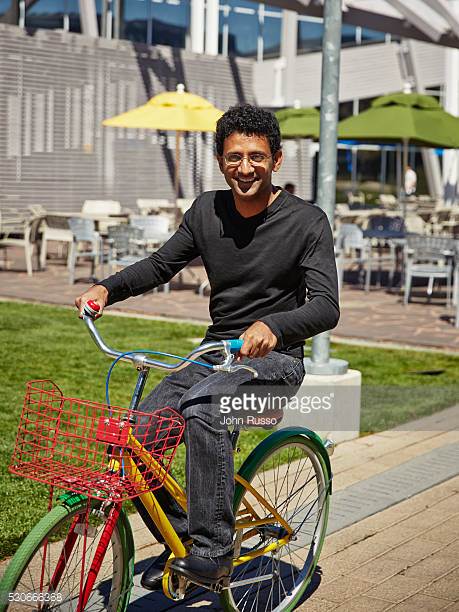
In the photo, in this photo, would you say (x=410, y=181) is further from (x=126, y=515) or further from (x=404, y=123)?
(x=126, y=515)

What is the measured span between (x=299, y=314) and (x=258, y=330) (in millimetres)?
209

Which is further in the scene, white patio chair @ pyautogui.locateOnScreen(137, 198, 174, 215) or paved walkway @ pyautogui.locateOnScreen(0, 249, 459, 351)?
white patio chair @ pyautogui.locateOnScreen(137, 198, 174, 215)

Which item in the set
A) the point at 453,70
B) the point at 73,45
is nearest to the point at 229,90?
the point at 73,45

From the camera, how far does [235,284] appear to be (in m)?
3.55

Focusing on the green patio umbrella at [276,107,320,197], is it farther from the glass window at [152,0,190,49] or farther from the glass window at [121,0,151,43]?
the glass window at [152,0,190,49]

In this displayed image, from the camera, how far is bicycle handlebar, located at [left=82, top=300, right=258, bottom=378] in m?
3.06

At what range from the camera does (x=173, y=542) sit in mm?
3299

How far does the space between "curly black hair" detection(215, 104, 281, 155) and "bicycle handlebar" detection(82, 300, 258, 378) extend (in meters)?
0.72

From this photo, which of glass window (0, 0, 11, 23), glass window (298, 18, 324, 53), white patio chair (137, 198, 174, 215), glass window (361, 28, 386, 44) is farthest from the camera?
glass window (361, 28, 386, 44)

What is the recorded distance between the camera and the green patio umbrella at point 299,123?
1823cm

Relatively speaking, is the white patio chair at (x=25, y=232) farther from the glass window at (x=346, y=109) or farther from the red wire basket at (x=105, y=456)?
the glass window at (x=346, y=109)

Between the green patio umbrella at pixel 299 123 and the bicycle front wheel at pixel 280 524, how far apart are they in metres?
14.4

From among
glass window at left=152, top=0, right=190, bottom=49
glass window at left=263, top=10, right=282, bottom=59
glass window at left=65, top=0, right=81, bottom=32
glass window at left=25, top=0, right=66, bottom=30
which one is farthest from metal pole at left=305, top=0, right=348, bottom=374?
glass window at left=263, top=10, right=282, bottom=59

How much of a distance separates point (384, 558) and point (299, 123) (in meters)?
14.9
